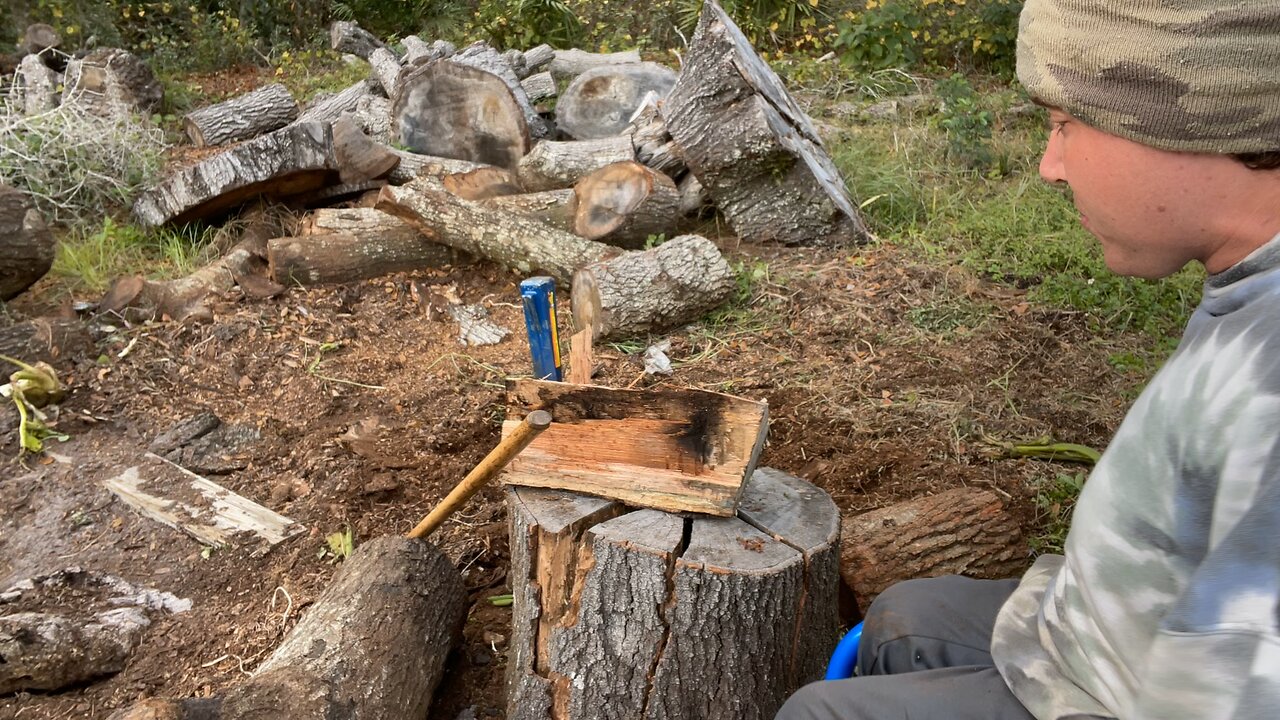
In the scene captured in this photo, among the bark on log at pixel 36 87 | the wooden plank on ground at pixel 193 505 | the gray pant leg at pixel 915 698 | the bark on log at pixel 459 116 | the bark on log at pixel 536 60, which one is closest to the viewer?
the gray pant leg at pixel 915 698

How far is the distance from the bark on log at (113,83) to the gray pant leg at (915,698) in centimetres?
648

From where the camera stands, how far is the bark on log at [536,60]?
7.71 metres

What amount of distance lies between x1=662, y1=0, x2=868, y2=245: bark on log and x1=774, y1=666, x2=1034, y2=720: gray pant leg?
359 centimetres

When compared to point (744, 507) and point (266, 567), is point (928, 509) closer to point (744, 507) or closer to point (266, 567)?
point (744, 507)

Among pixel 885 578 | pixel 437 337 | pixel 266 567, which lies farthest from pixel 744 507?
pixel 437 337

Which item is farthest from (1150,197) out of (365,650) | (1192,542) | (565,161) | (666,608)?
(565,161)

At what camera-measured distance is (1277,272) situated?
3.38 feet

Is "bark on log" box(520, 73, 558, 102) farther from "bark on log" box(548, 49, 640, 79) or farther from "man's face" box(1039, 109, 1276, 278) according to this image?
"man's face" box(1039, 109, 1276, 278)

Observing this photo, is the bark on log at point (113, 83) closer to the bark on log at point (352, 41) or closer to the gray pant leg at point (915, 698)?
the bark on log at point (352, 41)

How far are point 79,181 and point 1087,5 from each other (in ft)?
18.8

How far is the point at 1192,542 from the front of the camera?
3.33 feet

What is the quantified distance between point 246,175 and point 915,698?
4.53 meters

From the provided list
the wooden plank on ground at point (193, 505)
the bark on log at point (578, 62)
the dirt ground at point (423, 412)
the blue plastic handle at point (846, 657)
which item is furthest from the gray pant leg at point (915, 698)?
the bark on log at point (578, 62)

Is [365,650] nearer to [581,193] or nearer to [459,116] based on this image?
[581,193]
